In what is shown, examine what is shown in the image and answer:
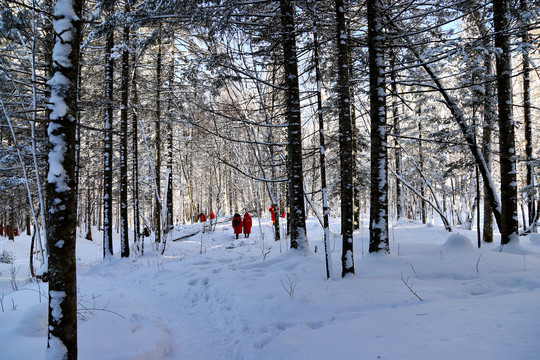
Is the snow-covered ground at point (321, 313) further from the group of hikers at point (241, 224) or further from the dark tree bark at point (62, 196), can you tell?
the group of hikers at point (241, 224)

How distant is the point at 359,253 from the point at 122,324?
5.67m

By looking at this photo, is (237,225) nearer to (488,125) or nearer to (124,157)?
(124,157)

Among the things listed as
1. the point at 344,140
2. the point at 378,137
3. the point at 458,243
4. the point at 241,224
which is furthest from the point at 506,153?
the point at 241,224

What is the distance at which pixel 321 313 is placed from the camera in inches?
171

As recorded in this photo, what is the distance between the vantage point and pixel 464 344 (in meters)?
2.76

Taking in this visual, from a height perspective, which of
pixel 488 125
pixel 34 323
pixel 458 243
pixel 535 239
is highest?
pixel 488 125

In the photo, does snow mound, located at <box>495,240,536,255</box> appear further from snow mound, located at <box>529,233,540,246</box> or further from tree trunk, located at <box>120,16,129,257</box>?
tree trunk, located at <box>120,16,129,257</box>

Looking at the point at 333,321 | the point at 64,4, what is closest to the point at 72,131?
the point at 64,4

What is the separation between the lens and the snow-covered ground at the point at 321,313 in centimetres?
308

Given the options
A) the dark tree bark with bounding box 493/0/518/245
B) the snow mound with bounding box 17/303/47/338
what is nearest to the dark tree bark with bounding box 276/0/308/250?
the dark tree bark with bounding box 493/0/518/245

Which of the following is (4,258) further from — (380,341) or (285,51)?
(380,341)

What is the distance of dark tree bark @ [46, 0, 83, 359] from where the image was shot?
3.02 m

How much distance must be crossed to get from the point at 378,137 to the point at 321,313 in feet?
13.4

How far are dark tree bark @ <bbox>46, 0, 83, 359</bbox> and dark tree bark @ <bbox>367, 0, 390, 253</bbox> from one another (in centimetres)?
568
